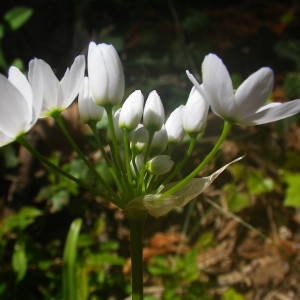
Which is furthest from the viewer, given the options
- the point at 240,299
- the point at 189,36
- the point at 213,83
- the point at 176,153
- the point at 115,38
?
the point at 189,36

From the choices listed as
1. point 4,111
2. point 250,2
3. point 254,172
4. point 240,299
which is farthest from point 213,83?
point 250,2

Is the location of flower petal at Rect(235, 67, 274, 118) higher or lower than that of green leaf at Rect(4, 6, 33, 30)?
lower

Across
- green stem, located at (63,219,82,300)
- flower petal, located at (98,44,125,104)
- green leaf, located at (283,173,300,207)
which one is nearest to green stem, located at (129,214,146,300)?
flower petal, located at (98,44,125,104)

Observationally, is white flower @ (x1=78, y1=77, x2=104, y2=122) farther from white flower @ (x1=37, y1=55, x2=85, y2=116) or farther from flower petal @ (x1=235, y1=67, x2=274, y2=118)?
flower petal @ (x1=235, y1=67, x2=274, y2=118)

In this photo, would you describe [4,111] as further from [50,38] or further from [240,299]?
[50,38]

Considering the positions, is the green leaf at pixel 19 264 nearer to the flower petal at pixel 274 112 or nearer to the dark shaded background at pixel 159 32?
the flower petal at pixel 274 112

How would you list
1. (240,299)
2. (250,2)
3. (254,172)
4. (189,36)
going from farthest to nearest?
(250,2) → (189,36) → (254,172) → (240,299)

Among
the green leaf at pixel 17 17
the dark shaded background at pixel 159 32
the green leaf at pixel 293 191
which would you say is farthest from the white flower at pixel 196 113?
the dark shaded background at pixel 159 32

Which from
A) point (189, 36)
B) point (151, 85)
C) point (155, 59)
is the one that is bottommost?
point (151, 85)
